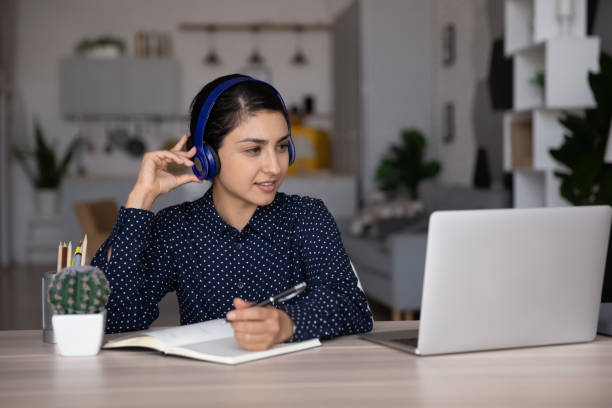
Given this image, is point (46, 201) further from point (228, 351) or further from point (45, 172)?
point (228, 351)

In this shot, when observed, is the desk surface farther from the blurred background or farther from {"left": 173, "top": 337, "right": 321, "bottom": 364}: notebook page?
the blurred background

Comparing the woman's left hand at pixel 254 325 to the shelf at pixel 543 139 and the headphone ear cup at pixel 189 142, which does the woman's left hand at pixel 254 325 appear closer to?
the headphone ear cup at pixel 189 142

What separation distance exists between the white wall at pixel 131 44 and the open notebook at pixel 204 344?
288 inches

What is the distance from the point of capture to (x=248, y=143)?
1497mm

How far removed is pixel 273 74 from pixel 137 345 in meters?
7.48

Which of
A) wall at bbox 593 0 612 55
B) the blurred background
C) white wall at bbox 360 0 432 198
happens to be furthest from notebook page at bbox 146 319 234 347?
white wall at bbox 360 0 432 198

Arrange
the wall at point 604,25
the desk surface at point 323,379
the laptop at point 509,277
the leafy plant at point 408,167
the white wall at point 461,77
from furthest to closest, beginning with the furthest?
the leafy plant at point 408,167 < the white wall at point 461,77 < the wall at point 604,25 < the laptop at point 509,277 < the desk surface at point 323,379

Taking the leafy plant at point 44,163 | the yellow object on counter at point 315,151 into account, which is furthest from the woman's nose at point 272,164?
the leafy plant at point 44,163

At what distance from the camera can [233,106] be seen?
1.54 m

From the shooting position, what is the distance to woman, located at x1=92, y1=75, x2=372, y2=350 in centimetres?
149

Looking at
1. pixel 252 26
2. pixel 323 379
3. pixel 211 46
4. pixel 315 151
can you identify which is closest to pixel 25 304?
pixel 315 151

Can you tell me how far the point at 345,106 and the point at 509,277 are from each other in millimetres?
6586

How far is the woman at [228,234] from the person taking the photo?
4.88 ft

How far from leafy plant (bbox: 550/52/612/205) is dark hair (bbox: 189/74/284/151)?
6.18 ft
